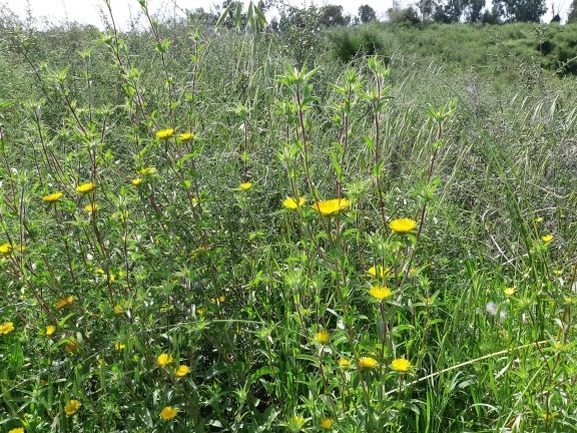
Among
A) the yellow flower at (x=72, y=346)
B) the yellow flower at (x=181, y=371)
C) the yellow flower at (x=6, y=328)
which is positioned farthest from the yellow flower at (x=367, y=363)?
the yellow flower at (x=6, y=328)

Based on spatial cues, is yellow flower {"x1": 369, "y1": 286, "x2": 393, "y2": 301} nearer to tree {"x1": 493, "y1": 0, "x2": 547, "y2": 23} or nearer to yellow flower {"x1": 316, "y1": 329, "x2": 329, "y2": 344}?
yellow flower {"x1": 316, "y1": 329, "x2": 329, "y2": 344}

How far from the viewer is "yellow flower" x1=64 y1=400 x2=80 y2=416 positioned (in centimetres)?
147

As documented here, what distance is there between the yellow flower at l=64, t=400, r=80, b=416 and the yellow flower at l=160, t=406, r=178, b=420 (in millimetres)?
293

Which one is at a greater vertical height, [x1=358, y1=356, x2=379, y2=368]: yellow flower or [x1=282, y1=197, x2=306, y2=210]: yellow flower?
[x1=282, y1=197, x2=306, y2=210]: yellow flower

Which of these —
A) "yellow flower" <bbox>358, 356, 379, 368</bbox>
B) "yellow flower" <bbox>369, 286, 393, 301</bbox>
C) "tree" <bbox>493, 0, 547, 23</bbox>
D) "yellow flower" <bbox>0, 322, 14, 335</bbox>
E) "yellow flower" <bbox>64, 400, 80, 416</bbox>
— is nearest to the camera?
"yellow flower" <bbox>369, 286, 393, 301</bbox>

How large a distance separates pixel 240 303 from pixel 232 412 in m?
0.35

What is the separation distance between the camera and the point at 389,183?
2.64 metres

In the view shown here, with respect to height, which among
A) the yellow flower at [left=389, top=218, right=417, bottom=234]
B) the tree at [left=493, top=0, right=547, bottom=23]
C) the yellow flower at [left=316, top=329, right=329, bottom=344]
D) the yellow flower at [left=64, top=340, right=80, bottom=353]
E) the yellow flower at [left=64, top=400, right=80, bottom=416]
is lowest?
the yellow flower at [left=64, top=400, right=80, bottom=416]

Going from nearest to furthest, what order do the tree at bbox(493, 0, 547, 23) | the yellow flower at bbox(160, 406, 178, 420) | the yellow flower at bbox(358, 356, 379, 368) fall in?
the yellow flower at bbox(358, 356, 379, 368)
the yellow flower at bbox(160, 406, 178, 420)
the tree at bbox(493, 0, 547, 23)

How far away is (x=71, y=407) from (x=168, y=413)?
12.7 inches

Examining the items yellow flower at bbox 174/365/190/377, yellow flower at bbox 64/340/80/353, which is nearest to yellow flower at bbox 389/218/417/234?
yellow flower at bbox 174/365/190/377

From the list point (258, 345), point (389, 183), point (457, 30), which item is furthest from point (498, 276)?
point (457, 30)

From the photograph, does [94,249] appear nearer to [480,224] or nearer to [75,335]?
[75,335]

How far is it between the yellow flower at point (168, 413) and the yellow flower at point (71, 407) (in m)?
0.29
